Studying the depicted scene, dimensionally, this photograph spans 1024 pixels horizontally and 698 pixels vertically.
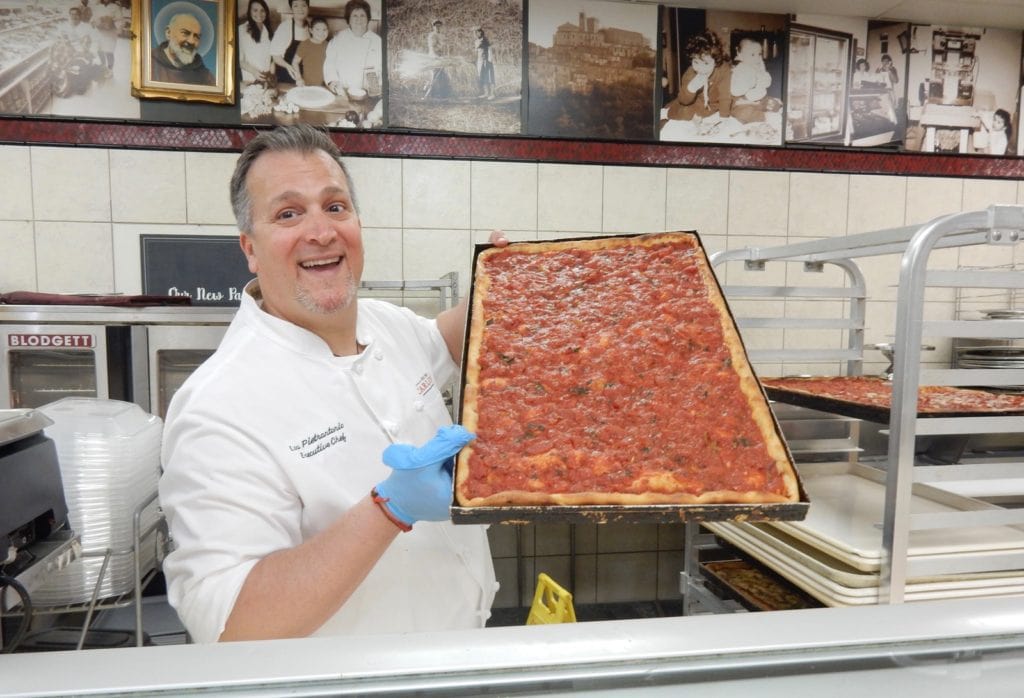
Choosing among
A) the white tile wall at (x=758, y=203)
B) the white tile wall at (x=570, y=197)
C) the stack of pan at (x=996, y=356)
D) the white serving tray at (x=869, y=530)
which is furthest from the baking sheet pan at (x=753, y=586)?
the white tile wall at (x=758, y=203)

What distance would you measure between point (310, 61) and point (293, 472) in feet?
9.08

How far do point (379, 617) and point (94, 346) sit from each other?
2088 millimetres

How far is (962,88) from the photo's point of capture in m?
3.69

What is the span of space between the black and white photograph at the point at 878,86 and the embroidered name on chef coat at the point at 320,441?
3698 millimetres

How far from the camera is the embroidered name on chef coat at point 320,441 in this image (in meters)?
1.22

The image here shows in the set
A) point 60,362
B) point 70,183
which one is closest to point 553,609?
point 60,362

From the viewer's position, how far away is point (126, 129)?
10.3ft

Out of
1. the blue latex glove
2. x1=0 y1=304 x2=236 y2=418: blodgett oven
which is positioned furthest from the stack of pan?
x1=0 y1=304 x2=236 y2=418: blodgett oven

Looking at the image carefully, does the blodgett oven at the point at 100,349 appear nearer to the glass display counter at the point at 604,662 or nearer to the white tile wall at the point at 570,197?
the white tile wall at the point at 570,197

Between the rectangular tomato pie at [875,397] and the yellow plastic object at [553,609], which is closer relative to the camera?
the rectangular tomato pie at [875,397]

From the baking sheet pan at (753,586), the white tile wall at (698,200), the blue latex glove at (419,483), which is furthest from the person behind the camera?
the white tile wall at (698,200)

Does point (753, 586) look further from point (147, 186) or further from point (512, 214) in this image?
point (147, 186)

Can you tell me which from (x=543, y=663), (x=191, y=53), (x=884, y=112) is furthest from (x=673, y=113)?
(x=543, y=663)

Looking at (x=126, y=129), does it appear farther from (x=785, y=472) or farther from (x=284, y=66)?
(x=785, y=472)
